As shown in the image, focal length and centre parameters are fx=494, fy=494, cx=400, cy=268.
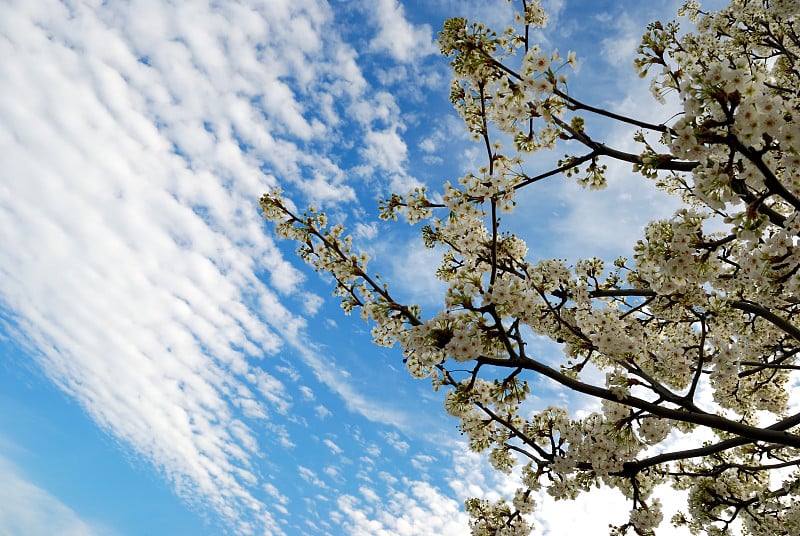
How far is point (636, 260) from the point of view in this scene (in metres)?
5.60

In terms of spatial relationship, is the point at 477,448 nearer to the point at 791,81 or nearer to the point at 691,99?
the point at 691,99

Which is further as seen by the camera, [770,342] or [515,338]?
[770,342]

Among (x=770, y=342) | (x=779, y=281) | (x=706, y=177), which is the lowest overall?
(x=706, y=177)

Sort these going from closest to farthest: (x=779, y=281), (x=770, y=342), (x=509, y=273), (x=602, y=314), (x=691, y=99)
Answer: (x=691, y=99), (x=779, y=281), (x=602, y=314), (x=509, y=273), (x=770, y=342)

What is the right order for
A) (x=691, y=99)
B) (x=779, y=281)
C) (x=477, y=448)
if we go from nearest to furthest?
(x=691, y=99) < (x=779, y=281) < (x=477, y=448)

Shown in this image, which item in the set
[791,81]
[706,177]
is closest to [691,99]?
[706,177]

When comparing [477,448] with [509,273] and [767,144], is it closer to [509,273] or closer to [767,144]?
[509,273]

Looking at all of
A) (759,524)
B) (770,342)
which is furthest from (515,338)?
(759,524)

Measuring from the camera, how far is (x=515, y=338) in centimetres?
522

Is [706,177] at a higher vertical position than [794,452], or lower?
lower

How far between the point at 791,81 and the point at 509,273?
5.12 m

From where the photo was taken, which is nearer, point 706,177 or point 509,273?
point 706,177

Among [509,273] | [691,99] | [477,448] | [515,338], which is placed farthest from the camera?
[509,273]

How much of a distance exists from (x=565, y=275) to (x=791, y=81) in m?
4.53
